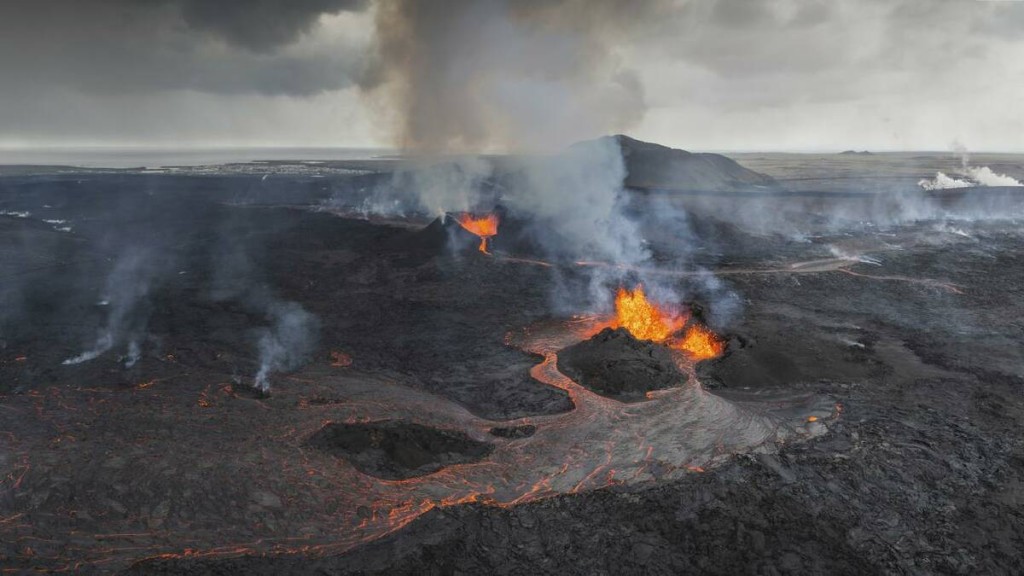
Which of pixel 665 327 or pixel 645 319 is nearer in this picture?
pixel 665 327

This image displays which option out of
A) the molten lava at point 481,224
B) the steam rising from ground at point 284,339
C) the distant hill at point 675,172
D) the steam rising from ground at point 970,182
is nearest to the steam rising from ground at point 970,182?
the steam rising from ground at point 970,182

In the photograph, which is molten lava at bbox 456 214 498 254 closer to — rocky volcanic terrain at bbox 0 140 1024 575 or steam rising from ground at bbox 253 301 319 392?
rocky volcanic terrain at bbox 0 140 1024 575

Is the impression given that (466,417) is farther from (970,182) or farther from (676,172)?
(970,182)

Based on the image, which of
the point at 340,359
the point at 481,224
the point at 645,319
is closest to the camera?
the point at 340,359

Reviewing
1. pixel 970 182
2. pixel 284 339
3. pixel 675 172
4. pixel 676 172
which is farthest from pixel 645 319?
pixel 970 182

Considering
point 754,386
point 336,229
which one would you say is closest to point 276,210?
point 336,229

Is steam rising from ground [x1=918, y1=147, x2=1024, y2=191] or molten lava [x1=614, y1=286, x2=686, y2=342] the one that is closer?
molten lava [x1=614, y1=286, x2=686, y2=342]

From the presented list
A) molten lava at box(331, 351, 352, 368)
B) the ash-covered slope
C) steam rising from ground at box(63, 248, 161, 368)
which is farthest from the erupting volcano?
the ash-covered slope
